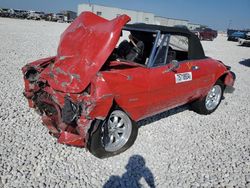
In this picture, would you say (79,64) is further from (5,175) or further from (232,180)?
(232,180)

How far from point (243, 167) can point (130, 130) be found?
1753mm

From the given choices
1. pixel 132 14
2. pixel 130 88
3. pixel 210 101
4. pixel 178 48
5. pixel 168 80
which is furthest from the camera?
pixel 132 14

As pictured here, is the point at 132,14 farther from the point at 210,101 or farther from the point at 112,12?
the point at 210,101

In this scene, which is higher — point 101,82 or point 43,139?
point 101,82

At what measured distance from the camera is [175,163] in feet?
11.5

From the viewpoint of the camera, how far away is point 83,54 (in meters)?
3.45

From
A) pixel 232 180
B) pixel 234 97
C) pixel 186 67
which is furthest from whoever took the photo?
pixel 234 97

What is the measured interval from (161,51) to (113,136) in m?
1.60

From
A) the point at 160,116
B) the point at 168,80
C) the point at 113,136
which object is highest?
the point at 168,80

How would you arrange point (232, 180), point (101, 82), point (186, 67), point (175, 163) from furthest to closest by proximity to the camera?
point (186, 67), point (175, 163), point (232, 180), point (101, 82)

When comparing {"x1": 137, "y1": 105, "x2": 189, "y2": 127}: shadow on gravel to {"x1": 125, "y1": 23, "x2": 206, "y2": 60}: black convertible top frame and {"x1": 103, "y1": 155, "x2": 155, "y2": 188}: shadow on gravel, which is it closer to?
{"x1": 103, "y1": 155, "x2": 155, "y2": 188}: shadow on gravel

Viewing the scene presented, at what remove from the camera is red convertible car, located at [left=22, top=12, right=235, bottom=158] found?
311 centimetres

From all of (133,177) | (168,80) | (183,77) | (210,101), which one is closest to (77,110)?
(133,177)

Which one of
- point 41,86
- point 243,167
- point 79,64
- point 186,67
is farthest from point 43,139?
point 243,167
